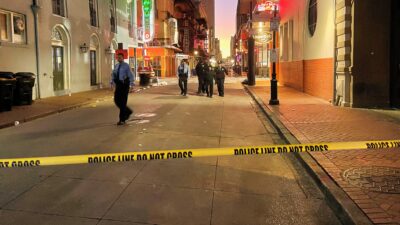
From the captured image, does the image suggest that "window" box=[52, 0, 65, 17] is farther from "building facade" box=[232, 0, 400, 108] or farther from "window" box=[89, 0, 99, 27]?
"building facade" box=[232, 0, 400, 108]

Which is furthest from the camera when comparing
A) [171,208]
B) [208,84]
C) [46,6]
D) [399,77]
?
[208,84]

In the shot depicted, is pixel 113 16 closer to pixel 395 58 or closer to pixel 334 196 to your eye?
pixel 395 58

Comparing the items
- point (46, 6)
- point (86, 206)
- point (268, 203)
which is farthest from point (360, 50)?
point (46, 6)

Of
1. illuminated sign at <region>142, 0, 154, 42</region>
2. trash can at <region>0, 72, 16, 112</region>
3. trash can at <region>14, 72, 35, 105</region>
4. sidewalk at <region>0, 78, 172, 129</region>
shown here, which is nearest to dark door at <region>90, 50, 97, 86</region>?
sidewalk at <region>0, 78, 172, 129</region>

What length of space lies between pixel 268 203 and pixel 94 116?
31.6ft

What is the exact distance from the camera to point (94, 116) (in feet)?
46.3

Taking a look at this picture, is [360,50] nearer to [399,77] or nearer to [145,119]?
[399,77]

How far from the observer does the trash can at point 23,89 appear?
1636cm

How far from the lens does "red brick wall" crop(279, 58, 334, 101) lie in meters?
17.1

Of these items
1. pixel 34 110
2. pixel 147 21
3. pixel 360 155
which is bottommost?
pixel 360 155

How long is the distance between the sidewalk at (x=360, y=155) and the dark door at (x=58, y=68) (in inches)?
487

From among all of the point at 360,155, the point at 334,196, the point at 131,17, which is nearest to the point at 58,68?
the point at 131,17

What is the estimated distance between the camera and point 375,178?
19.9 feet

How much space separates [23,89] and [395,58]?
42.9ft
